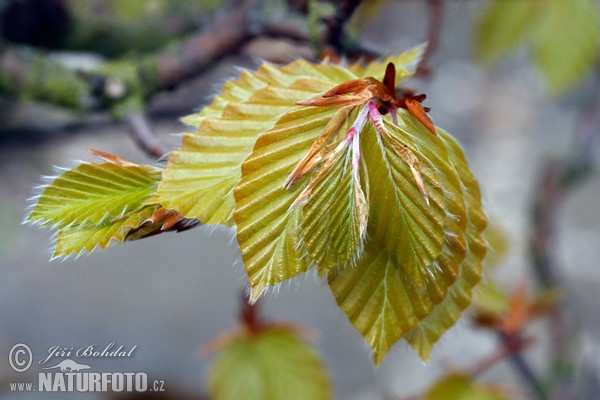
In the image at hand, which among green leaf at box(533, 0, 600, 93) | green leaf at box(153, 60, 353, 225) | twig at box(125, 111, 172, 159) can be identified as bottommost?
green leaf at box(153, 60, 353, 225)

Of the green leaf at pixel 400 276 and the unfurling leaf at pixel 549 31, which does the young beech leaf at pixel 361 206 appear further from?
the unfurling leaf at pixel 549 31

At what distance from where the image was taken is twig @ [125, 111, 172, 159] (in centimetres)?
71

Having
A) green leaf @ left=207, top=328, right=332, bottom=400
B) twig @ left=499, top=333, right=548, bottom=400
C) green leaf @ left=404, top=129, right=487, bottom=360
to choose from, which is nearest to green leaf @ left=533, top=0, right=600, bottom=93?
twig @ left=499, top=333, right=548, bottom=400

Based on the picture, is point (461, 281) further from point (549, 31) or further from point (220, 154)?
point (549, 31)

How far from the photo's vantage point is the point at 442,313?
1.40ft

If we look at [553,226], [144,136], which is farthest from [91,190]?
[553,226]

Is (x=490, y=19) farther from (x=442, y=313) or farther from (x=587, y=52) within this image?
(x=442, y=313)

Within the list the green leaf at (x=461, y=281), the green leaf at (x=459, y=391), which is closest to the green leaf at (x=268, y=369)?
the green leaf at (x=459, y=391)

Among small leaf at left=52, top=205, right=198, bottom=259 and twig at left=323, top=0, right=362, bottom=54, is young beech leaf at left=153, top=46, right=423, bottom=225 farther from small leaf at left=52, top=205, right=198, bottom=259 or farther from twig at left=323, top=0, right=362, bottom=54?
twig at left=323, top=0, right=362, bottom=54

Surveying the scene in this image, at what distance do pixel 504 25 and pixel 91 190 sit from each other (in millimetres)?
907

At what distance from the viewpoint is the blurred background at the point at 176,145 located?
3.08 ft

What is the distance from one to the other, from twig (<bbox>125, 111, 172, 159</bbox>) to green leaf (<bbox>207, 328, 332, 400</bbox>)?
0.37 meters

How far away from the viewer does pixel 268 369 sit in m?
0.98

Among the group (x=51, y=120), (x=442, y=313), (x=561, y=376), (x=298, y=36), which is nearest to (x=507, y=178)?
(x=561, y=376)
